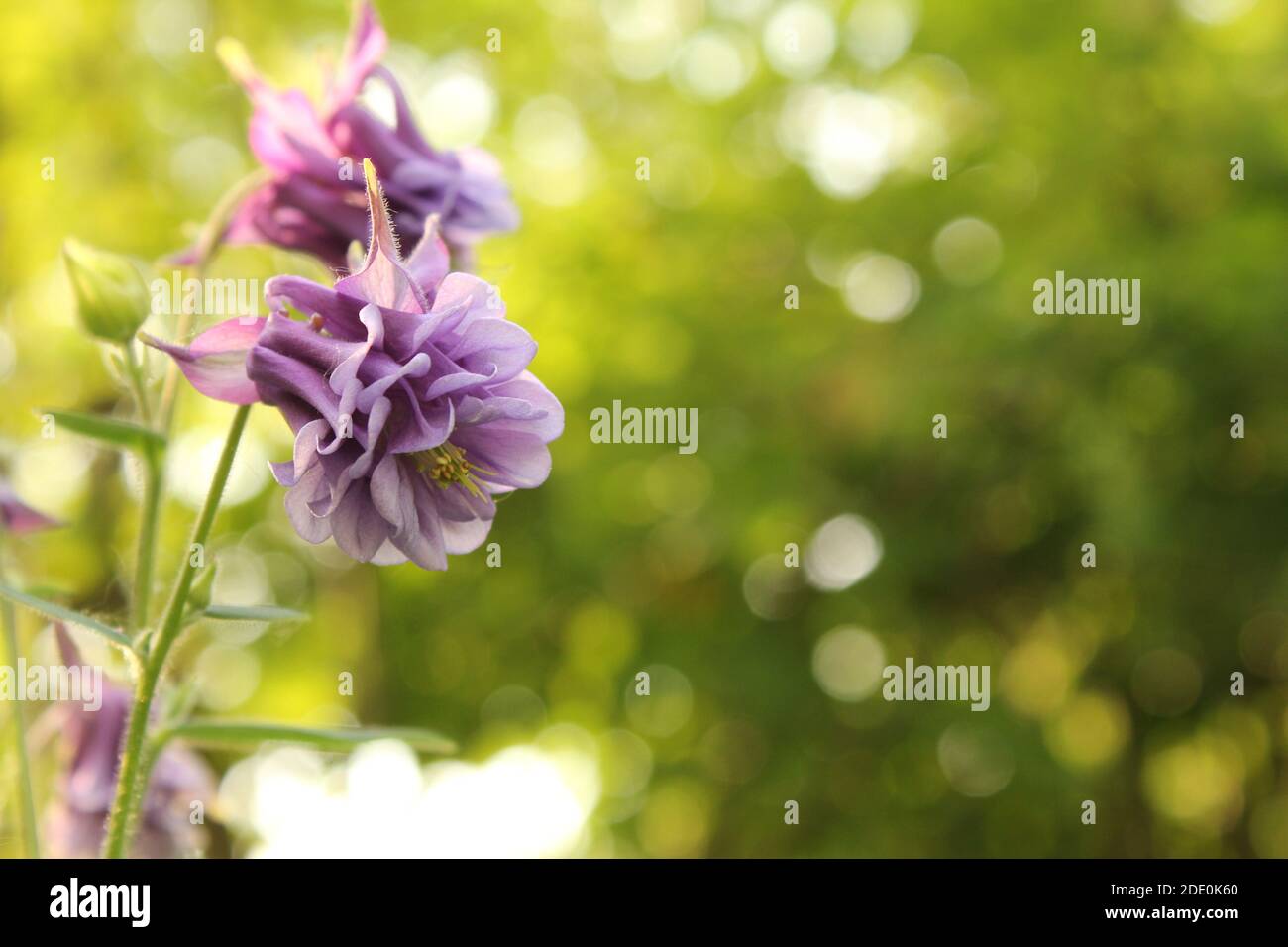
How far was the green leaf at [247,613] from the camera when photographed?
38.0 inches

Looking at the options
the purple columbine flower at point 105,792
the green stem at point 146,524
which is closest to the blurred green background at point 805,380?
the purple columbine flower at point 105,792

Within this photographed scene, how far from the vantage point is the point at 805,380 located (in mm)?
4785

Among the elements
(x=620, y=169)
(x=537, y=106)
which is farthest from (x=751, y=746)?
(x=537, y=106)

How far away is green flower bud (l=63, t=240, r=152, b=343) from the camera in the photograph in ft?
3.52

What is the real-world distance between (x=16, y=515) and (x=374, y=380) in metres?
0.66

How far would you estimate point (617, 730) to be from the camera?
5.67 m

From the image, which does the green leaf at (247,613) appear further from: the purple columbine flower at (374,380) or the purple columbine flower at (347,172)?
the purple columbine flower at (347,172)

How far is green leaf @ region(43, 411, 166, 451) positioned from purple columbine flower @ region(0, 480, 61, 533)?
0.33m

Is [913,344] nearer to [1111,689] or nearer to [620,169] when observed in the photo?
[620,169]

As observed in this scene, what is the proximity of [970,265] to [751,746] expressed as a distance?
2.19m

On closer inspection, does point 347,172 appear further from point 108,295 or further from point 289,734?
point 289,734

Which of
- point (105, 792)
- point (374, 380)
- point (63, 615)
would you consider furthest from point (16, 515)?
point (374, 380)

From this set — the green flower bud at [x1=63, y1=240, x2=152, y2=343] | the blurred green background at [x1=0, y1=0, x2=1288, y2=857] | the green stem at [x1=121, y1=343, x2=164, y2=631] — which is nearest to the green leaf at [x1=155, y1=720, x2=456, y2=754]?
the green stem at [x1=121, y1=343, x2=164, y2=631]
